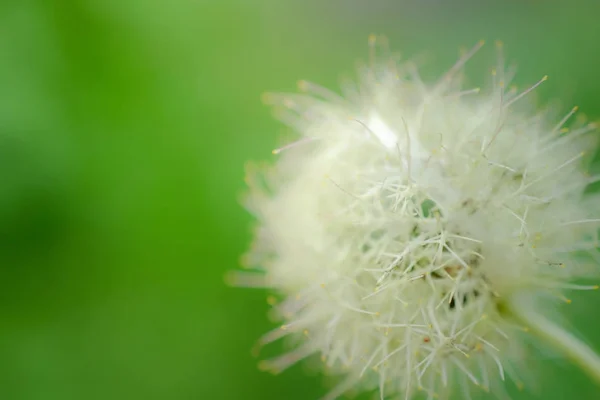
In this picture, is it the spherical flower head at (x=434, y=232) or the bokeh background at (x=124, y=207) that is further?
the bokeh background at (x=124, y=207)

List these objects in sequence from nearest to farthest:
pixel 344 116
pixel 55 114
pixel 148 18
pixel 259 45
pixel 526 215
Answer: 1. pixel 526 215
2. pixel 344 116
3. pixel 55 114
4. pixel 148 18
5. pixel 259 45

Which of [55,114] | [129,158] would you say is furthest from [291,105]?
[55,114]

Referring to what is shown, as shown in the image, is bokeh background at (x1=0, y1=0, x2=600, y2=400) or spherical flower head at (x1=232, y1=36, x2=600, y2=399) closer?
spherical flower head at (x1=232, y1=36, x2=600, y2=399)

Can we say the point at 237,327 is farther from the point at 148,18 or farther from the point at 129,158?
the point at 148,18
